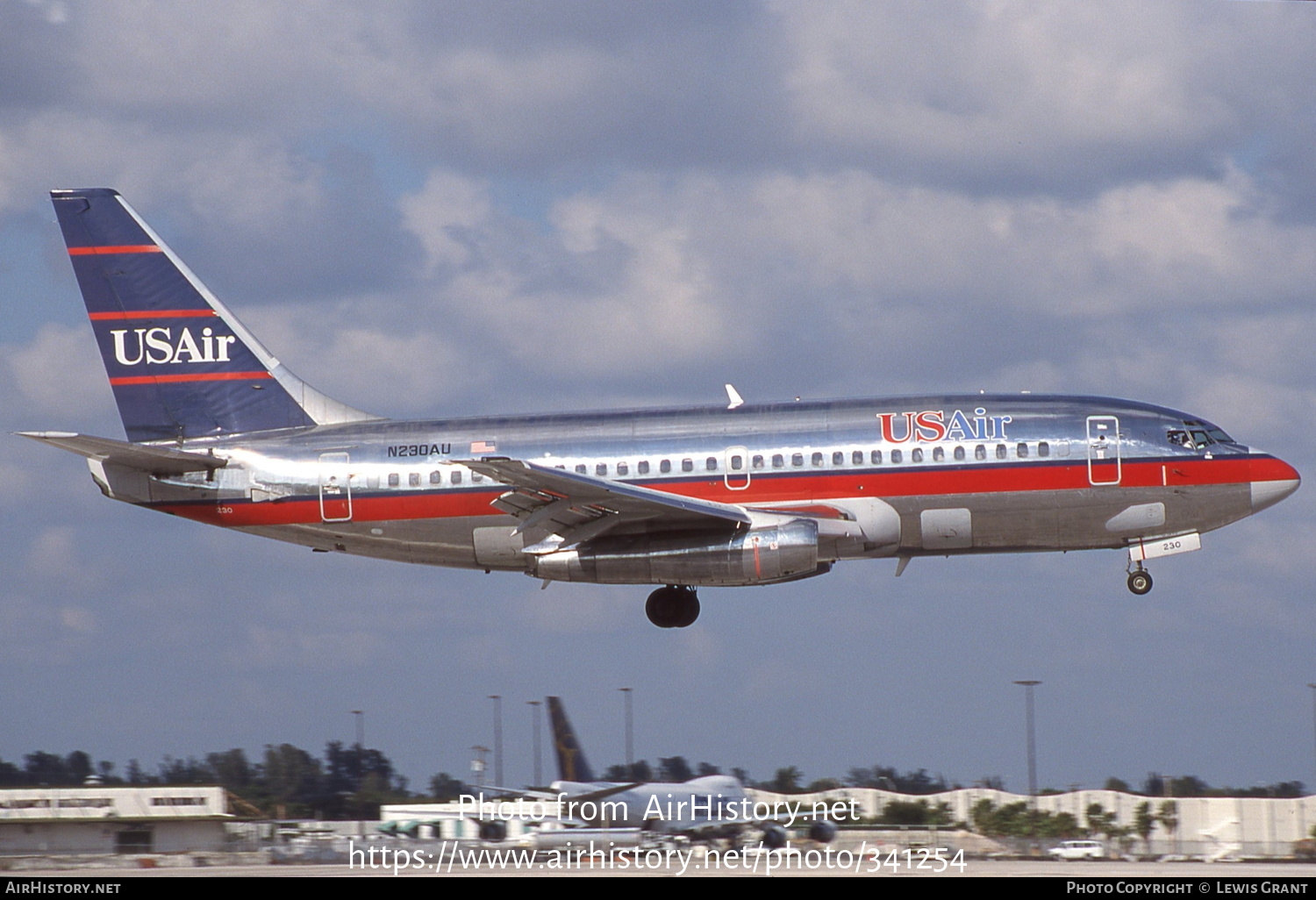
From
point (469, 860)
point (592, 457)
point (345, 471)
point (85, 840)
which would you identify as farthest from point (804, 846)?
point (85, 840)

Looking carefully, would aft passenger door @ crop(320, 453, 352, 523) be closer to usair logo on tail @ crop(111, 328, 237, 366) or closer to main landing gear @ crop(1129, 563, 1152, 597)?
usair logo on tail @ crop(111, 328, 237, 366)

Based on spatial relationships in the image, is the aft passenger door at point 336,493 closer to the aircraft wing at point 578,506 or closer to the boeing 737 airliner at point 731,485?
the boeing 737 airliner at point 731,485

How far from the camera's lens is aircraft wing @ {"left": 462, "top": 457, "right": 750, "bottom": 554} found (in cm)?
3256

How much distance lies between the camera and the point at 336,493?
37.0 metres

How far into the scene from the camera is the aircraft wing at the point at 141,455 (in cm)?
3553

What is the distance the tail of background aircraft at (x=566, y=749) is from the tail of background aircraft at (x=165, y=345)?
43.6ft

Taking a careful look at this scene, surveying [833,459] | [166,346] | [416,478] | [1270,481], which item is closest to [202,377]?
[166,346]

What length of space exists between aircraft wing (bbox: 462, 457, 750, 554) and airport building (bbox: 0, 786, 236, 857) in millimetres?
19199

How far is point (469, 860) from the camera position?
31516 millimetres

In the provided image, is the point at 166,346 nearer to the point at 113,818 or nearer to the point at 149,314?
the point at 149,314

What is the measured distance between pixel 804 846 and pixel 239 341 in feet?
63.1

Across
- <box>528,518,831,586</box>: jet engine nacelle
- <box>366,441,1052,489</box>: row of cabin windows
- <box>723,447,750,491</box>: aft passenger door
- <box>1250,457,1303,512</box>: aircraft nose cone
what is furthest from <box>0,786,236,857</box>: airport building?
<box>1250,457,1303,512</box>: aircraft nose cone

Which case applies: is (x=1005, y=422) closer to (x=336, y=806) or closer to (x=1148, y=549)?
(x=1148, y=549)

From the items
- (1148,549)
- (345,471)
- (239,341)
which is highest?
(239,341)
